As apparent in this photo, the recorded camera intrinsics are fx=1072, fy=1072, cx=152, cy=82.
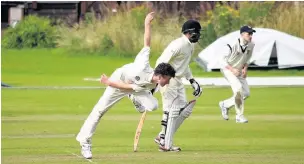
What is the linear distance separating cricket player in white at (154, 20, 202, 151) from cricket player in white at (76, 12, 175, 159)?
42.0 inches

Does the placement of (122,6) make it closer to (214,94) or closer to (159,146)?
(214,94)

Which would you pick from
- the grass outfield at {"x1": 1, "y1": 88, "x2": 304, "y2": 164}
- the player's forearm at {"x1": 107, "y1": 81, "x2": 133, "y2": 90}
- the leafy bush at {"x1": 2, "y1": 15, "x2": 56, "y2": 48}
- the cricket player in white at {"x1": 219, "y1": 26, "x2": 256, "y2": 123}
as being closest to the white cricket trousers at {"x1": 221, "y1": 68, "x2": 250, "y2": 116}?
the cricket player in white at {"x1": 219, "y1": 26, "x2": 256, "y2": 123}

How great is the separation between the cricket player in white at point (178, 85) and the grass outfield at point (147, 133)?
42cm

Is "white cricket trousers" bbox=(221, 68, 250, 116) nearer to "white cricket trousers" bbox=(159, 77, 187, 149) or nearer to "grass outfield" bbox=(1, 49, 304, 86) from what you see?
"white cricket trousers" bbox=(159, 77, 187, 149)

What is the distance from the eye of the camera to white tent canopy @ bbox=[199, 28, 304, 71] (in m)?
32.8

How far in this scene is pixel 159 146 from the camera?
46.9ft

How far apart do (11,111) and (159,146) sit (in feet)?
22.8

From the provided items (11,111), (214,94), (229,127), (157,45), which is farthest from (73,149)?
(157,45)

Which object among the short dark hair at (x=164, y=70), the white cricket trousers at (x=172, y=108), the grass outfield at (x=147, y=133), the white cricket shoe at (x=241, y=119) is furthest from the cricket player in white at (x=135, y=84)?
the white cricket shoe at (x=241, y=119)

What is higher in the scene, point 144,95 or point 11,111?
point 144,95

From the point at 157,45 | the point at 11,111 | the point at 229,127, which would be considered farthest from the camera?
the point at 157,45

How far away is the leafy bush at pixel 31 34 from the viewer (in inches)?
1613

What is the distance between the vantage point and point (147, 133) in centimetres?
1652

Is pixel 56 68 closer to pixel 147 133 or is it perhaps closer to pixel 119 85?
pixel 147 133
